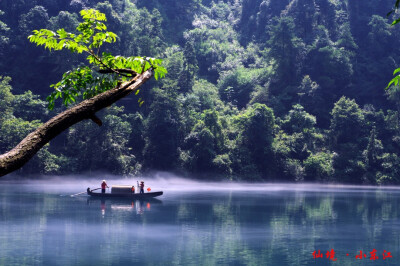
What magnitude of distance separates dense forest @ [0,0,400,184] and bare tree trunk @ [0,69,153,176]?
1549 inches

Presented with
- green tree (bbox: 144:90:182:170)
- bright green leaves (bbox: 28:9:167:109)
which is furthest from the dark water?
green tree (bbox: 144:90:182:170)

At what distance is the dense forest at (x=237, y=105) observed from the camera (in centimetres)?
4488

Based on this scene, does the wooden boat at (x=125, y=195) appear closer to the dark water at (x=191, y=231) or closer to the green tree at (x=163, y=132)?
the dark water at (x=191, y=231)

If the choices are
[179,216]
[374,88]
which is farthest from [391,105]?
[179,216]

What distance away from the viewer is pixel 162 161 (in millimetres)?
46250

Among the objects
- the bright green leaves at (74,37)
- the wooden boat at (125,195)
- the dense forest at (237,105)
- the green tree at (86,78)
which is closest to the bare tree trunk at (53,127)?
the green tree at (86,78)

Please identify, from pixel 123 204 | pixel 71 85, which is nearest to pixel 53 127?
pixel 71 85

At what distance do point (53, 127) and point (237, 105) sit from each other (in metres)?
53.8

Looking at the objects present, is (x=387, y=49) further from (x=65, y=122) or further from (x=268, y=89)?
(x=65, y=122)

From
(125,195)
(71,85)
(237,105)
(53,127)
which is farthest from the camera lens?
(237,105)

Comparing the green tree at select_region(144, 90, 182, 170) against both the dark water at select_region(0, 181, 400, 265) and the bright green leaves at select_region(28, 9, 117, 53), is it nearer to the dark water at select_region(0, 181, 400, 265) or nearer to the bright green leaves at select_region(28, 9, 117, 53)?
the dark water at select_region(0, 181, 400, 265)

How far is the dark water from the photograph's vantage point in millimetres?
14914

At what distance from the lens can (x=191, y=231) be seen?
19.6 meters

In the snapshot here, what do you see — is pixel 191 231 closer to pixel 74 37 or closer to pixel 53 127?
pixel 74 37
